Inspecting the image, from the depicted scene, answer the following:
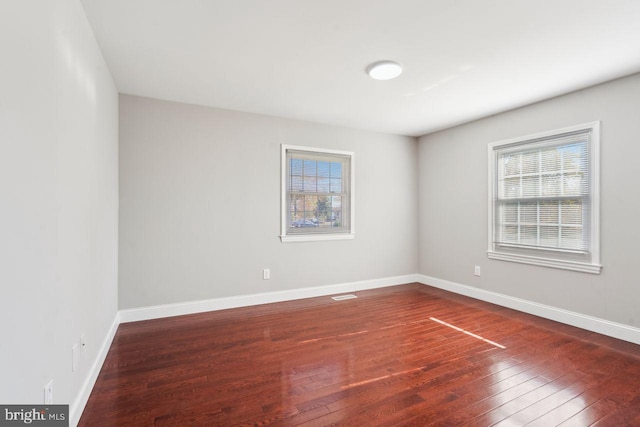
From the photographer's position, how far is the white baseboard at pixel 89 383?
1675mm

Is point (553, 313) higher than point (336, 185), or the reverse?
point (336, 185)

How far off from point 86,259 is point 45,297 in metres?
0.71

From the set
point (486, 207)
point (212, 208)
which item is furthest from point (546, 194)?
point (212, 208)

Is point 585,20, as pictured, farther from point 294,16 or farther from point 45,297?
point 45,297

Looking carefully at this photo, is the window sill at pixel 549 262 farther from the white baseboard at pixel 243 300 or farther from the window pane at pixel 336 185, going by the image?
the window pane at pixel 336 185

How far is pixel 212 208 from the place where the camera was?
371 cm

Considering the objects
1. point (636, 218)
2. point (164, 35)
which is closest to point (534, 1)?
point (636, 218)

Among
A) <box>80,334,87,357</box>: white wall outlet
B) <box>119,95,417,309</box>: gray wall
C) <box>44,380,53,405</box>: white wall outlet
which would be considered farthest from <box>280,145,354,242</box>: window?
<box>44,380,53,405</box>: white wall outlet

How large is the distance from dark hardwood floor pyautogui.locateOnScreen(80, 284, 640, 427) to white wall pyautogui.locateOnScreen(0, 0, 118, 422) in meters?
0.51

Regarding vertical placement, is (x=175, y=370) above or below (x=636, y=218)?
below

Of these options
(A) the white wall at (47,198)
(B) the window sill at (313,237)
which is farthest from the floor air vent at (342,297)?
(A) the white wall at (47,198)

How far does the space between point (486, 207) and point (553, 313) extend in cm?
147

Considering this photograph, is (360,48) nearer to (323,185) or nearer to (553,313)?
(323,185)

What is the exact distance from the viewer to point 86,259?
1961mm
